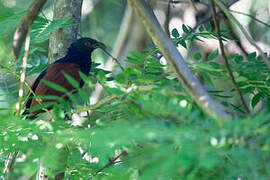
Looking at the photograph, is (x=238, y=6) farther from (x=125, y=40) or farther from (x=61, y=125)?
(x=61, y=125)

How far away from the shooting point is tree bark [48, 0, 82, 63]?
340 centimetres

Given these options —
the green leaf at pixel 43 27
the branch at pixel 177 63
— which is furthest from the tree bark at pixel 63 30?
the branch at pixel 177 63

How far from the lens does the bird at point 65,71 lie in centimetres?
330

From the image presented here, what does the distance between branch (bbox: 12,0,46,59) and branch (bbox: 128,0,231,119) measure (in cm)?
48

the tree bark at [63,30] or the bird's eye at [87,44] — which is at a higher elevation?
the tree bark at [63,30]

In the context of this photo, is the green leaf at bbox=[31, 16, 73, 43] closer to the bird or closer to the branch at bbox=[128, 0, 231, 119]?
the bird

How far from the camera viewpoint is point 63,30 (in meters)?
3.42

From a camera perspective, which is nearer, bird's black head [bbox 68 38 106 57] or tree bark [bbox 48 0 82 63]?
tree bark [bbox 48 0 82 63]

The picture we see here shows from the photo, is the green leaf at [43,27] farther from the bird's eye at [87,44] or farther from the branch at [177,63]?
the bird's eye at [87,44]

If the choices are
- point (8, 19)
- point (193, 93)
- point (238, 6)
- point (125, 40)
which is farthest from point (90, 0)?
point (193, 93)

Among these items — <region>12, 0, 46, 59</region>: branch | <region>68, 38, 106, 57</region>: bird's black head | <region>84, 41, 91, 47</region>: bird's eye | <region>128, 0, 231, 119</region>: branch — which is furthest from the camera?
<region>84, 41, 91, 47</region>: bird's eye

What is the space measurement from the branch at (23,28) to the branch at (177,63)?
0.48 m

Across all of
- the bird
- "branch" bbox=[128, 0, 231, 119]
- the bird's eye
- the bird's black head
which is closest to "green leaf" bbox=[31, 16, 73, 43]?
the bird

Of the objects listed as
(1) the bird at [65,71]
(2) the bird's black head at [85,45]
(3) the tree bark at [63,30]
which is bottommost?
(1) the bird at [65,71]
